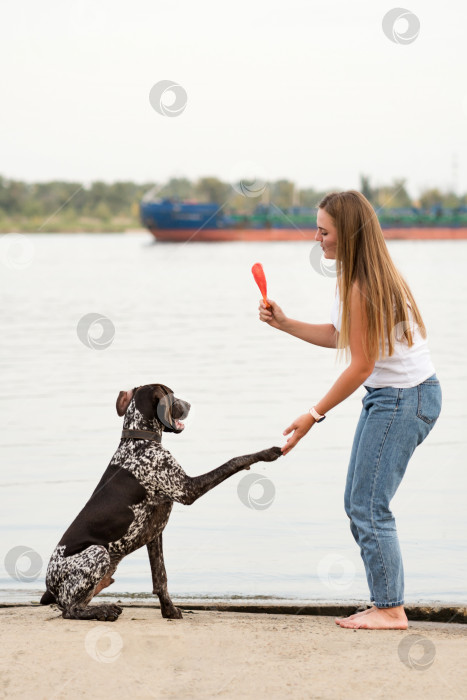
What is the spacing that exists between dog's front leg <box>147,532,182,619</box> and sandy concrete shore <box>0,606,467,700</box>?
121 mm

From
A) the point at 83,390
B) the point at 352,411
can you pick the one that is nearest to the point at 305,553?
the point at 352,411

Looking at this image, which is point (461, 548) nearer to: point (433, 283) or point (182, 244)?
point (433, 283)

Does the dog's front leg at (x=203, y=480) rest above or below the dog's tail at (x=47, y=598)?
above

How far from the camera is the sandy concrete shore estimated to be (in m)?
3.45

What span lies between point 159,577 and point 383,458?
3.80 feet

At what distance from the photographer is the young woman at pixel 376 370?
4.02 meters

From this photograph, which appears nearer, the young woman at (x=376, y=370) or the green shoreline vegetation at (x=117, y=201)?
the young woman at (x=376, y=370)

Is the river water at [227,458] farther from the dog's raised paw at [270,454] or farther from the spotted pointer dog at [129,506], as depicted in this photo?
the dog's raised paw at [270,454]

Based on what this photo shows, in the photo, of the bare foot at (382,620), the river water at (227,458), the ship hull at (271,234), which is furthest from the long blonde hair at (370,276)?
the ship hull at (271,234)

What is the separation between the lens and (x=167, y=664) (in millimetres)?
3699

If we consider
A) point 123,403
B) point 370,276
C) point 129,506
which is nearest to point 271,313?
point 370,276

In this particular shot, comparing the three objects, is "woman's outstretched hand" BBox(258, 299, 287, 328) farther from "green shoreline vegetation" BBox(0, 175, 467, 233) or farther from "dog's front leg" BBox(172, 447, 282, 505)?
"green shoreline vegetation" BBox(0, 175, 467, 233)

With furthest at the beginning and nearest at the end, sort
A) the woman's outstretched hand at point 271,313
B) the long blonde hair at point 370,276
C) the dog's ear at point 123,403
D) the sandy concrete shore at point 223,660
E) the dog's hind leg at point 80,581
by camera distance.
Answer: the dog's ear at point 123,403 < the woman's outstretched hand at point 271,313 < the dog's hind leg at point 80,581 < the long blonde hair at point 370,276 < the sandy concrete shore at point 223,660

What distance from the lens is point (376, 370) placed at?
413 cm
